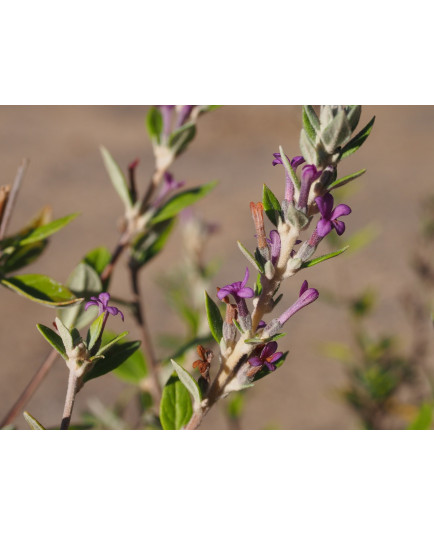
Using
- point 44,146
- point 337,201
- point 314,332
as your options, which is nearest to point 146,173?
point 44,146

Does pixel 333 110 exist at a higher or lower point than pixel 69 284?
higher

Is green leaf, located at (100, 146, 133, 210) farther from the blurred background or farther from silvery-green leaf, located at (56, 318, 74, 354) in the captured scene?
the blurred background

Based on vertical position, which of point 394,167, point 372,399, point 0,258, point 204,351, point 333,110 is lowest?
point 372,399

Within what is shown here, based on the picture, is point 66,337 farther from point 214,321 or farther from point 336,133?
point 336,133

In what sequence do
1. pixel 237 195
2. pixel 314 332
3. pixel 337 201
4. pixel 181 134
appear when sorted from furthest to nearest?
pixel 237 195 → pixel 314 332 → pixel 337 201 → pixel 181 134

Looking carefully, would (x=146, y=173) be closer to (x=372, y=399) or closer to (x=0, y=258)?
(x=372, y=399)
